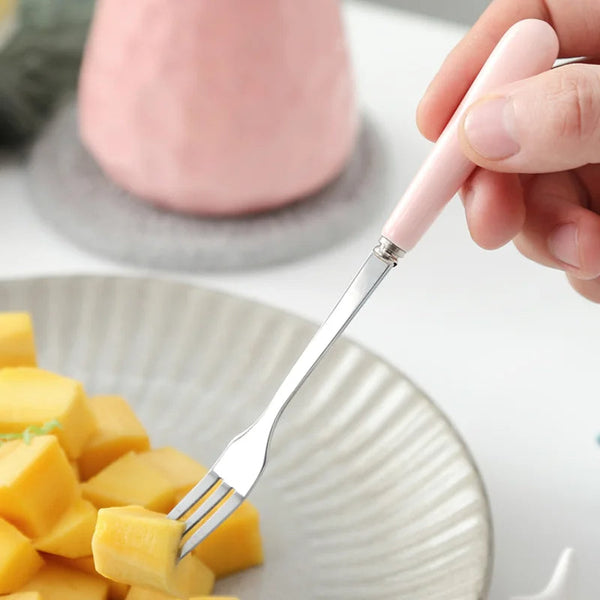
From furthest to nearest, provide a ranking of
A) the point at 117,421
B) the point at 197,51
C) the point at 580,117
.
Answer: the point at 197,51, the point at 117,421, the point at 580,117

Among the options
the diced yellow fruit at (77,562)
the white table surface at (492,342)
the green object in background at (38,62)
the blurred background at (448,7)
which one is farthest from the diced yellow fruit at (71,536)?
the blurred background at (448,7)

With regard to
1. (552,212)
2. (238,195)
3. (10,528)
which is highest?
(552,212)

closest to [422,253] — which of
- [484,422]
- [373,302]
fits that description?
[373,302]

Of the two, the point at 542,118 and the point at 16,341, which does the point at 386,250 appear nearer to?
the point at 542,118

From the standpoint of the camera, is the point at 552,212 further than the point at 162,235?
No

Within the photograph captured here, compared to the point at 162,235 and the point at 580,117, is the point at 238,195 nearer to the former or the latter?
the point at 162,235

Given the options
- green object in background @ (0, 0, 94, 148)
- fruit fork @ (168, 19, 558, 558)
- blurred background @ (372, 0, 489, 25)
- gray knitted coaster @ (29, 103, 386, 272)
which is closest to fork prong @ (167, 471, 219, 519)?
fruit fork @ (168, 19, 558, 558)
